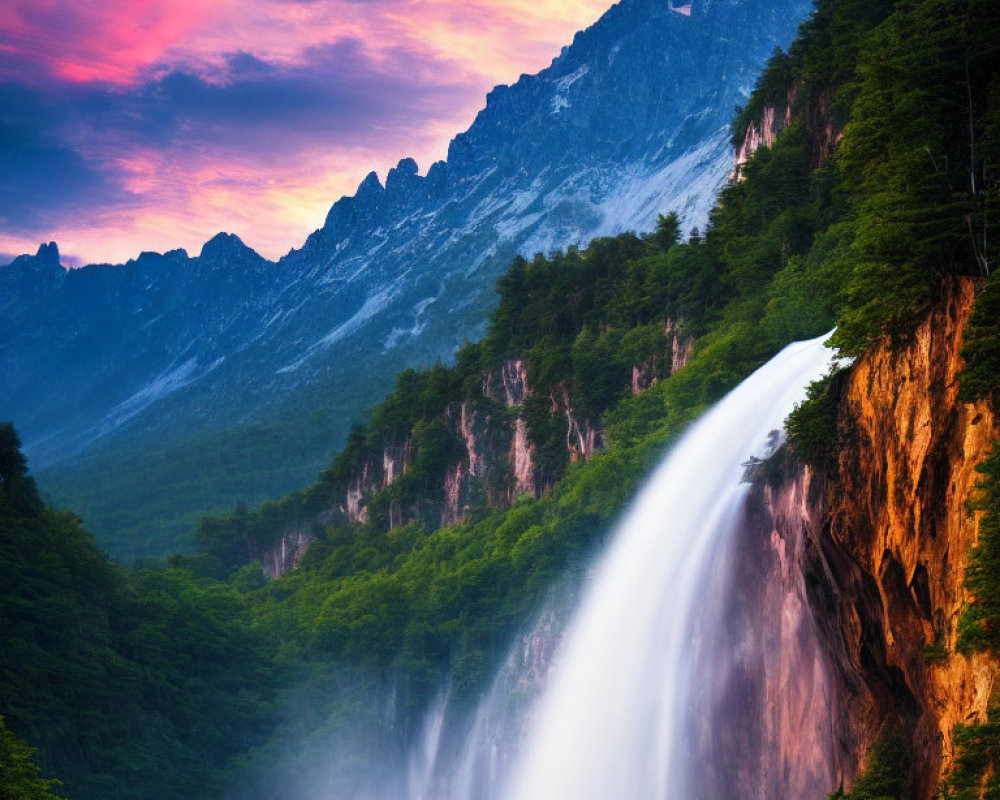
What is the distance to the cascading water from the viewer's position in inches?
1035

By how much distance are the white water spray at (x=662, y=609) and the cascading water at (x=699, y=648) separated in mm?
53

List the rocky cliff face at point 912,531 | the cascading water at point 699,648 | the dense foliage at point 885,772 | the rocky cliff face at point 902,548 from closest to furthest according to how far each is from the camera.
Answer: the rocky cliff face at point 912,531 → the rocky cliff face at point 902,548 → the dense foliage at point 885,772 → the cascading water at point 699,648

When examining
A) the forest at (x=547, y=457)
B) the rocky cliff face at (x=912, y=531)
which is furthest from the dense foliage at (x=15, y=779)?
the rocky cliff face at (x=912, y=531)

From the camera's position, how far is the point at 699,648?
3008 centimetres

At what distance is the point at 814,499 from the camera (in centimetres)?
2302

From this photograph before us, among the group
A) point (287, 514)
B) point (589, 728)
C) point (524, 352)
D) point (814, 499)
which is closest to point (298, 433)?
point (287, 514)

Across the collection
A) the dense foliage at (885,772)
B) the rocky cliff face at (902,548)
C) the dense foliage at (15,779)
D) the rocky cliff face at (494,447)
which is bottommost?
the dense foliage at (15,779)

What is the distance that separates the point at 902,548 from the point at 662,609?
42.1ft

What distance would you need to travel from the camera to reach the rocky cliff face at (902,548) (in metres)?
18.0

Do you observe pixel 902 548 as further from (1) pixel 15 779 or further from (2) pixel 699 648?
(1) pixel 15 779

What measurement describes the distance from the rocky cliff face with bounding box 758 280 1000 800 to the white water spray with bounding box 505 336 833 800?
6.27 metres

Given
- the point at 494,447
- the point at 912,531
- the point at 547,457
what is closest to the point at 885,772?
the point at 912,531

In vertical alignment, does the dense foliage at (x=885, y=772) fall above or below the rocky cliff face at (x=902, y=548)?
below

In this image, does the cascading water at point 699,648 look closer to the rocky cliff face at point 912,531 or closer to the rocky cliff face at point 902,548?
the rocky cliff face at point 902,548
